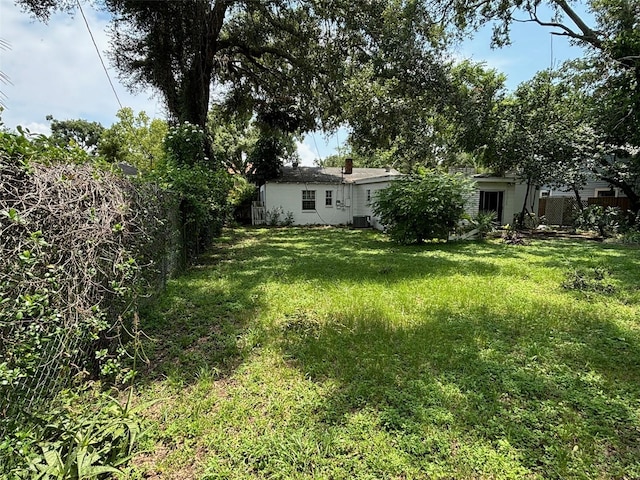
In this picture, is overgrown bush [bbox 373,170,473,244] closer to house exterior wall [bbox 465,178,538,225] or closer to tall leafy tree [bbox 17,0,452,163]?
tall leafy tree [bbox 17,0,452,163]

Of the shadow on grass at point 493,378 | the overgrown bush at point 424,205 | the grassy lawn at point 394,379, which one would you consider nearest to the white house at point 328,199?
the overgrown bush at point 424,205

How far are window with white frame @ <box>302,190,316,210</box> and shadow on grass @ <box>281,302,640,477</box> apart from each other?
15046 mm

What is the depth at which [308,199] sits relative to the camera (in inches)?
766

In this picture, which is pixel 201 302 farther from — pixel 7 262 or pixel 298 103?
pixel 298 103

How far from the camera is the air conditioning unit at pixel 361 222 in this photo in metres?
18.4

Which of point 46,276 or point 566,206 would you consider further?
point 566,206

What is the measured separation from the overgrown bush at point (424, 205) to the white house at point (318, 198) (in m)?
7.00

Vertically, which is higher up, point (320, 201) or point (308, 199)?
point (308, 199)

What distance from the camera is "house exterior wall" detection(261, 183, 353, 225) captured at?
62.2ft

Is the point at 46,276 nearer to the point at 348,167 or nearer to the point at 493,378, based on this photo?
the point at 493,378

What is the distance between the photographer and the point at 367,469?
2.20 metres

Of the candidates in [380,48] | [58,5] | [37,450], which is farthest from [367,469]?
[58,5]

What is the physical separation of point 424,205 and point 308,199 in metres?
9.78

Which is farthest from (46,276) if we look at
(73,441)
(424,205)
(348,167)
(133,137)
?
(133,137)
